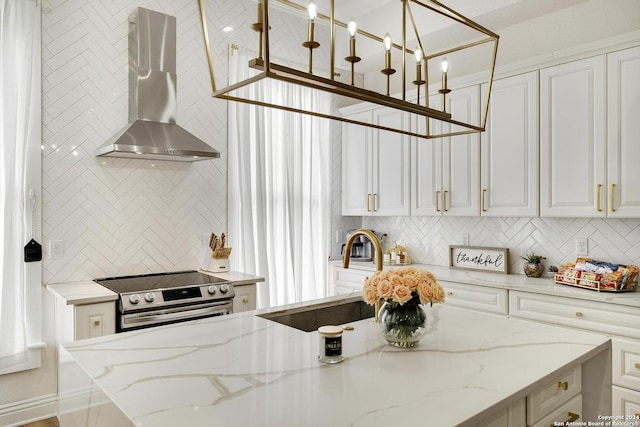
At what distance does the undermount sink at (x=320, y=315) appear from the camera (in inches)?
87.3

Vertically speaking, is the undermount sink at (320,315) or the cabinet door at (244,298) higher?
the undermount sink at (320,315)

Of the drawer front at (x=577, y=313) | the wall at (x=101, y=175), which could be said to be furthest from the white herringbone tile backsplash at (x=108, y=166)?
the drawer front at (x=577, y=313)

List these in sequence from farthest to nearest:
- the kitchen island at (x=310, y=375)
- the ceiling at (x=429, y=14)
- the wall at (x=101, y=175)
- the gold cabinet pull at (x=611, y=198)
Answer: the ceiling at (x=429, y=14) < the wall at (x=101, y=175) < the gold cabinet pull at (x=611, y=198) < the kitchen island at (x=310, y=375)

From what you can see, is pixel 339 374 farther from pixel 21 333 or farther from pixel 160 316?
pixel 21 333

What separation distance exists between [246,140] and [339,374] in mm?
2968

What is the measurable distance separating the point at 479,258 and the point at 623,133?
1463mm

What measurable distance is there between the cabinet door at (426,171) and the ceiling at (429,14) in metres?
0.64

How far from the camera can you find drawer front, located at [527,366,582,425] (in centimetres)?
144

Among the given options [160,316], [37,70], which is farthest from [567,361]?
[37,70]

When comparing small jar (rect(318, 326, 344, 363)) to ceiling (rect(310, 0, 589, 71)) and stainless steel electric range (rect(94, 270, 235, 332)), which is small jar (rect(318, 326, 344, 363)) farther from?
ceiling (rect(310, 0, 589, 71))

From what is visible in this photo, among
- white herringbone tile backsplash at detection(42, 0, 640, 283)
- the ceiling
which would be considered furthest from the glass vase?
the ceiling

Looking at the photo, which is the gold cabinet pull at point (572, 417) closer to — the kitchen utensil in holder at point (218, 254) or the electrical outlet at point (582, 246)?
the electrical outlet at point (582, 246)

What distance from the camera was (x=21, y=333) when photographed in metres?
2.96

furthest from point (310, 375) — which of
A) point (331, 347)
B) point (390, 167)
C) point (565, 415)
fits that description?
point (390, 167)
